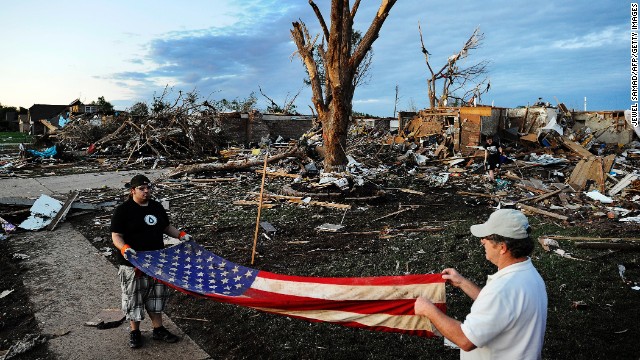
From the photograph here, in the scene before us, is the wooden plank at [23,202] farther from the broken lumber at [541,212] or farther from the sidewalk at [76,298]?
the broken lumber at [541,212]

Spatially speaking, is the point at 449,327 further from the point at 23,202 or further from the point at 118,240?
the point at 23,202

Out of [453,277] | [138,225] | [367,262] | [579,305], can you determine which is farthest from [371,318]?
[367,262]

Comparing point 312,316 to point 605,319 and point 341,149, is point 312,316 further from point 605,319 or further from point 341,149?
point 341,149

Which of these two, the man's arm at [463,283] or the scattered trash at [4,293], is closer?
the man's arm at [463,283]

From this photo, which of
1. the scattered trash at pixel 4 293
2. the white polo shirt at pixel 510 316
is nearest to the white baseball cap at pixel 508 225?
the white polo shirt at pixel 510 316

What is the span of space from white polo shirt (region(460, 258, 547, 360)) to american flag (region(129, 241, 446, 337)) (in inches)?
36.8

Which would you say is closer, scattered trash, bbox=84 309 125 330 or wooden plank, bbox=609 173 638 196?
scattered trash, bbox=84 309 125 330

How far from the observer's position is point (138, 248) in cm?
447

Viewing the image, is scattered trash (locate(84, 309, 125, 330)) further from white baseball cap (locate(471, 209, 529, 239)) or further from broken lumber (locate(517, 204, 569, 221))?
broken lumber (locate(517, 204, 569, 221))

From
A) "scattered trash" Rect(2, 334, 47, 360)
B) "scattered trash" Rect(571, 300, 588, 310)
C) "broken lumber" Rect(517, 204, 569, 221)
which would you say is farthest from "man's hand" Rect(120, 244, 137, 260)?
"broken lumber" Rect(517, 204, 569, 221)

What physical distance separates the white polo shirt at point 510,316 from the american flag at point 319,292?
3.07 feet

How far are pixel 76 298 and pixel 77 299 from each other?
0.05 metres

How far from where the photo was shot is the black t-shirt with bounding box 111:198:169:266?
172 inches

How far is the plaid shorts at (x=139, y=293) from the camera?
439cm
